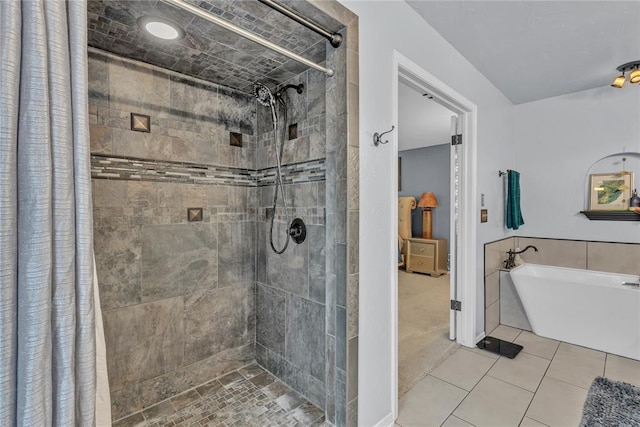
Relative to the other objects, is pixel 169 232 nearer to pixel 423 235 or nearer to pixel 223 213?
pixel 223 213

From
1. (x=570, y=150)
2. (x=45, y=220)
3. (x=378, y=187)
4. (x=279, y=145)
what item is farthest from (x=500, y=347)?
(x=45, y=220)

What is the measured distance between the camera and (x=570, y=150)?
3244 millimetres

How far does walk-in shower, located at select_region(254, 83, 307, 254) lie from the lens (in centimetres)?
200

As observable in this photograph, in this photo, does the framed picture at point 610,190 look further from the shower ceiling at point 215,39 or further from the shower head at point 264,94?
the shower head at point 264,94

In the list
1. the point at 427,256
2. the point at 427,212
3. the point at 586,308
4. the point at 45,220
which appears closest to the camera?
the point at 45,220

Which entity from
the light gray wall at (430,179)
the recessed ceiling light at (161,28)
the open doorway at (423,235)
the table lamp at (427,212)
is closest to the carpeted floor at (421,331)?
the open doorway at (423,235)

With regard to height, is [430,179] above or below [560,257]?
above

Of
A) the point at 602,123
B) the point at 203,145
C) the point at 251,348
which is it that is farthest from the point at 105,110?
the point at 602,123

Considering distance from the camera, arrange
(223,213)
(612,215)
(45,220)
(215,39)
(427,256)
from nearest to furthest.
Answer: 1. (45,220)
2. (215,39)
3. (223,213)
4. (612,215)
5. (427,256)

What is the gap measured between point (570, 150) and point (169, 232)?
4119mm

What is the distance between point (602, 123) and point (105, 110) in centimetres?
446

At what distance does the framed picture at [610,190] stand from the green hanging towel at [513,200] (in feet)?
2.25

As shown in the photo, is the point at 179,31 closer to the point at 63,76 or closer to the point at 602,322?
the point at 63,76

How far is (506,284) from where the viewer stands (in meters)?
3.17
